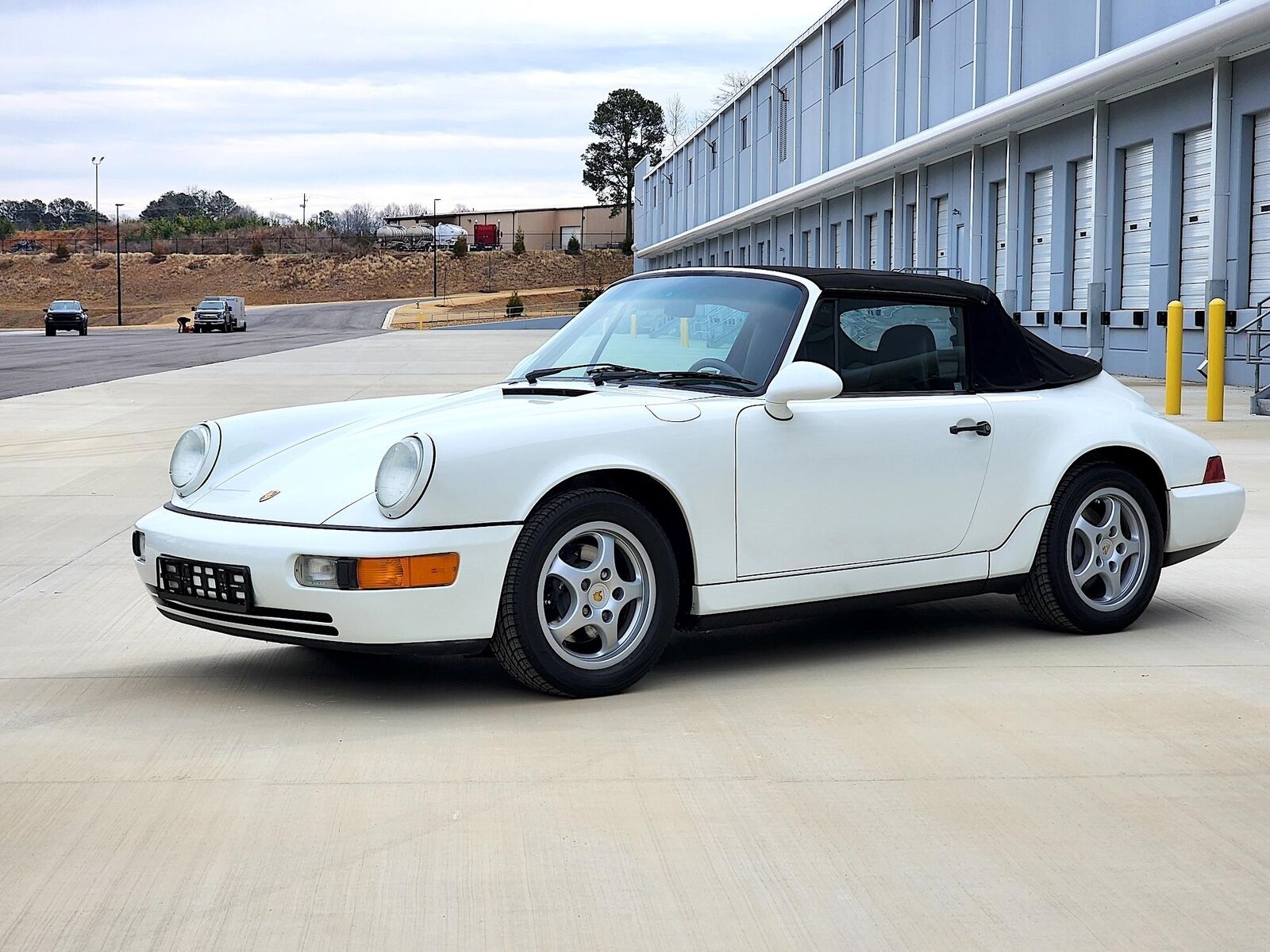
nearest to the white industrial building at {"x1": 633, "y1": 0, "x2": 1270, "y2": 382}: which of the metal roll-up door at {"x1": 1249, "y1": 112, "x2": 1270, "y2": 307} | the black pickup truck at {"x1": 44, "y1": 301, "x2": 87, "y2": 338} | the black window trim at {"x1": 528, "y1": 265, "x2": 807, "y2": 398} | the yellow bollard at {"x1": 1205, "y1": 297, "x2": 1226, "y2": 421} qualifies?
the metal roll-up door at {"x1": 1249, "y1": 112, "x2": 1270, "y2": 307}

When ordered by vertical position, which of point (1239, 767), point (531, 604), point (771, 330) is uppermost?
point (771, 330)

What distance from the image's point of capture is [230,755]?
167 inches

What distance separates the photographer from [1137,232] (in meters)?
23.9

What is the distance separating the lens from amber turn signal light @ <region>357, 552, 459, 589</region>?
449 centimetres

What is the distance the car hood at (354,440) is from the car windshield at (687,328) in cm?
24

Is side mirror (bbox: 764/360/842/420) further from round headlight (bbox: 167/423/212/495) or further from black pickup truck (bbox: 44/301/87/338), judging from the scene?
black pickup truck (bbox: 44/301/87/338)

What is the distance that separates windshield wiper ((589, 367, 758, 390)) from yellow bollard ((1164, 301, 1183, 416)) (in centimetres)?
1246

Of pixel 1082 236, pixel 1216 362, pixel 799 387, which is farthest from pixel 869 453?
pixel 1082 236

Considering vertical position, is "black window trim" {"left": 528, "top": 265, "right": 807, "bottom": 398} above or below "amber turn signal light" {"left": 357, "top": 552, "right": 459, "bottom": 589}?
above

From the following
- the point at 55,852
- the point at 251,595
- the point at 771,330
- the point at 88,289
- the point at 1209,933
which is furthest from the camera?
the point at 88,289

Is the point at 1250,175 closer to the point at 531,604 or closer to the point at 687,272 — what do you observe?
the point at 687,272

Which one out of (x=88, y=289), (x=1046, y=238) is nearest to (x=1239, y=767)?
(x=1046, y=238)

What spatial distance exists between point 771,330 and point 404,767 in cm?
209

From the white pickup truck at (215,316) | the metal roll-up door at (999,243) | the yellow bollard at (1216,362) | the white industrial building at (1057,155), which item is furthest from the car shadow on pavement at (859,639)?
the white pickup truck at (215,316)
